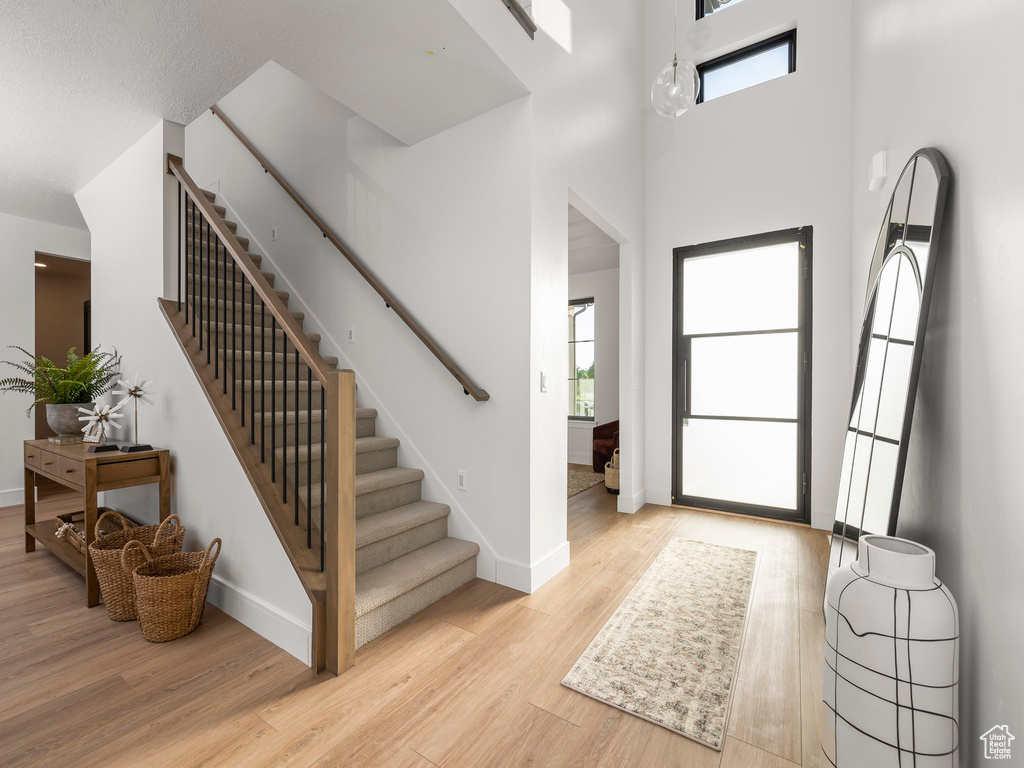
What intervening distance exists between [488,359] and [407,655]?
1.48 m

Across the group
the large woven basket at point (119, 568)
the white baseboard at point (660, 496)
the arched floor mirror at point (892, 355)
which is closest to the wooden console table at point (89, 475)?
the large woven basket at point (119, 568)

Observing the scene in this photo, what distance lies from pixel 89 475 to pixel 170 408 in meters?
0.49

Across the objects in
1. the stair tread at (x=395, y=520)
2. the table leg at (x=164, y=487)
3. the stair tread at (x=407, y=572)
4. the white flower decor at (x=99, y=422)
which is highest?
the white flower decor at (x=99, y=422)

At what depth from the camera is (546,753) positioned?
1417mm

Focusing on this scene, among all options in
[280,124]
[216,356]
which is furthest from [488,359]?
[280,124]

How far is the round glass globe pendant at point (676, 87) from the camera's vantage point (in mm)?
2619

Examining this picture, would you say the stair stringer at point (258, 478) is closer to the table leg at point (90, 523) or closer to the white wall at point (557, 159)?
the table leg at point (90, 523)

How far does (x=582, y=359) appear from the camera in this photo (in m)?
6.63

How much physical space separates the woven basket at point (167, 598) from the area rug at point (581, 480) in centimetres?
318

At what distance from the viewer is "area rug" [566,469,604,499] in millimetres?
4775

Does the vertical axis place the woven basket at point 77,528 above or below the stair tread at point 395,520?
below

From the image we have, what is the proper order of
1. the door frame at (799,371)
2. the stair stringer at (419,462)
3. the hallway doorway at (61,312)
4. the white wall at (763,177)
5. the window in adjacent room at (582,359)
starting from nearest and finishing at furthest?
the stair stringer at (419,462), the white wall at (763,177), the door frame at (799,371), the hallway doorway at (61,312), the window in adjacent room at (582,359)

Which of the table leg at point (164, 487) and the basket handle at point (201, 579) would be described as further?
the table leg at point (164, 487)

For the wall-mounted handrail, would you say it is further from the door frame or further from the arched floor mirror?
the door frame
